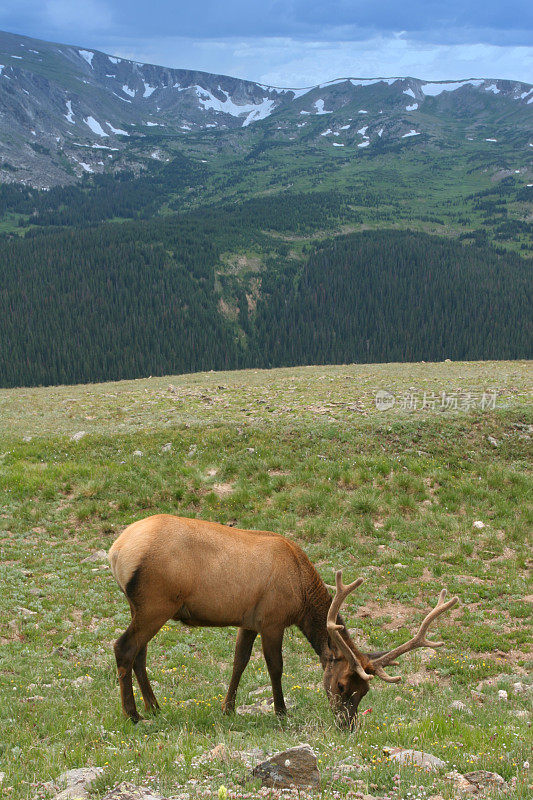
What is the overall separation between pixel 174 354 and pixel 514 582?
157 metres

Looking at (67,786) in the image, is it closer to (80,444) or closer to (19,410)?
(80,444)

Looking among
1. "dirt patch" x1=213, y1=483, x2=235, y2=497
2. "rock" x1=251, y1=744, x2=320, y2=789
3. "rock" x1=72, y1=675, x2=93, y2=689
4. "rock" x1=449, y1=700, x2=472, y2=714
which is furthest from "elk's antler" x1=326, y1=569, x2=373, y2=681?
"dirt patch" x1=213, y1=483, x2=235, y2=497

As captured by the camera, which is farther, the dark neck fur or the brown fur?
the dark neck fur

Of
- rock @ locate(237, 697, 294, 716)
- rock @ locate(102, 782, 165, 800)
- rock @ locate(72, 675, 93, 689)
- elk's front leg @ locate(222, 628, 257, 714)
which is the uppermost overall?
rock @ locate(102, 782, 165, 800)

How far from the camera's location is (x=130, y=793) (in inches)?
194

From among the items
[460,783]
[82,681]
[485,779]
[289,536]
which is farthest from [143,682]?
[289,536]

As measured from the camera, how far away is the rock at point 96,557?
1435 centimetres

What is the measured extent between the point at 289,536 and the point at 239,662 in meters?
8.04

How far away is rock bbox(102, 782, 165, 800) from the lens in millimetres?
4840

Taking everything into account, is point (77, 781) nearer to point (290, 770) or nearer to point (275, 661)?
point (290, 770)

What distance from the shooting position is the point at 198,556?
7.69 metres

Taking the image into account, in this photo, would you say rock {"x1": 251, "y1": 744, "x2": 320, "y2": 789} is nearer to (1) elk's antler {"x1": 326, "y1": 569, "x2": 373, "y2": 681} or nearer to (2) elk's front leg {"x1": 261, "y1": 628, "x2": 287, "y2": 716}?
(1) elk's antler {"x1": 326, "y1": 569, "x2": 373, "y2": 681}

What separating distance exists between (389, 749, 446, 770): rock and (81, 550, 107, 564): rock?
1020 centimetres

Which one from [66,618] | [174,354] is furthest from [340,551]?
[174,354]
